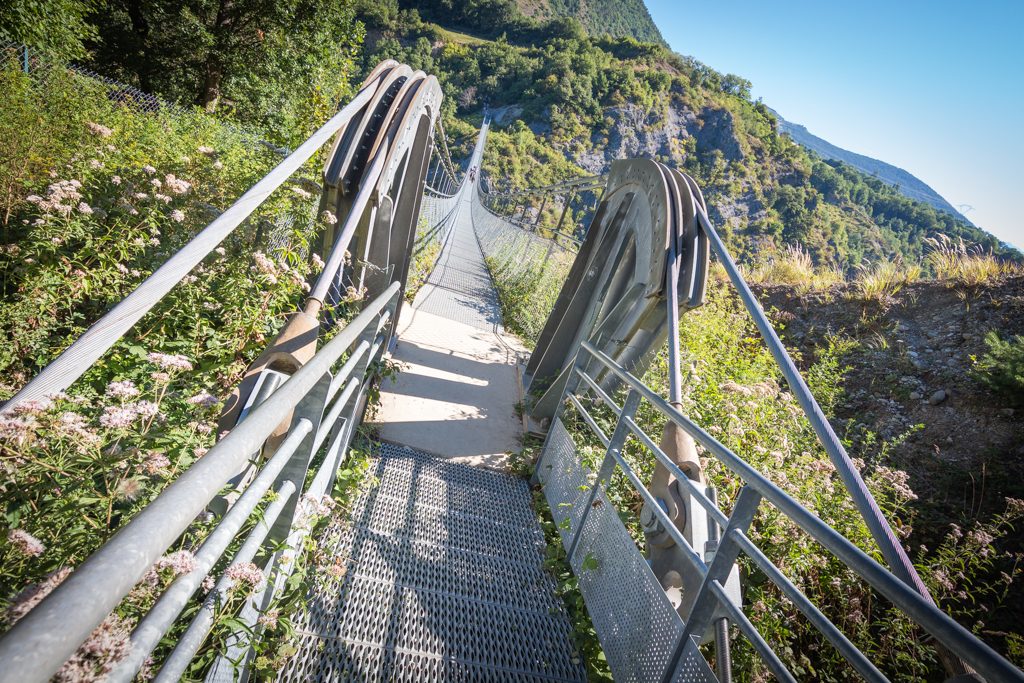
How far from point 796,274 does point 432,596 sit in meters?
10.1

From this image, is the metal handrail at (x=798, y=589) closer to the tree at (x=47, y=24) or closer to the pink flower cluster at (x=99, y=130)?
the pink flower cluster at (x=99, y=130)

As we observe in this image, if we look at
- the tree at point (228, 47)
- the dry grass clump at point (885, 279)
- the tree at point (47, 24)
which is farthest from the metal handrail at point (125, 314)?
the tree at point (228, 47)

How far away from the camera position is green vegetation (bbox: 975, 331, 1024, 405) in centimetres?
510

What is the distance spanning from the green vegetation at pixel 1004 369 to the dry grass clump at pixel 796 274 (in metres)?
3.64

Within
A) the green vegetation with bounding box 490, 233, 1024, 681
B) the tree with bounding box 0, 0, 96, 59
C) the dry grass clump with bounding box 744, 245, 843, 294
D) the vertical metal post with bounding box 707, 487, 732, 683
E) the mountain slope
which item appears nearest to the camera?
the vertical metal post with bounding box 707, 487, 732, 683

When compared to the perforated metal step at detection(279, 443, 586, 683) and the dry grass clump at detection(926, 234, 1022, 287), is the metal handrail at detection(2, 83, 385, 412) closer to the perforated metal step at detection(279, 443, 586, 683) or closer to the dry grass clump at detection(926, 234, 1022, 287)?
the perforated metal step at detection(279, 443, 586, 683)

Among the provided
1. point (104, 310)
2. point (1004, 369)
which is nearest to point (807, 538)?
point (1004, 369)

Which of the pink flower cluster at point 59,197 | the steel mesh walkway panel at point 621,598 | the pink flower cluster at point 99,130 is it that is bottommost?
the steel mesh walkway panel at point 621,598

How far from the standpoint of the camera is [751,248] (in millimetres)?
40156

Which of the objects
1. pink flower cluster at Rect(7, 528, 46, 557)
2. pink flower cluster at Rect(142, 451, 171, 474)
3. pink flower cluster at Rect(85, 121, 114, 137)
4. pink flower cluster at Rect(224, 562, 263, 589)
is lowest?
pink flower cluster at Rect(7, 528, 46, 557)

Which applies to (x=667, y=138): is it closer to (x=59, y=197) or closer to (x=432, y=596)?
(x=59, y=197)

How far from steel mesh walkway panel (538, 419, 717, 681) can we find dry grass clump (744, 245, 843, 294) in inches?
325

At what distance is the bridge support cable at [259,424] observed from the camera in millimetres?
496

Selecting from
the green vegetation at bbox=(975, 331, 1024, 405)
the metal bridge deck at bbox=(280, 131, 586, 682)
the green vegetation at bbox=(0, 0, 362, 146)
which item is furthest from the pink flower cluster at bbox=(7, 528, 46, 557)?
the green vegetation at bbox=(0, 0, 362, 146)
